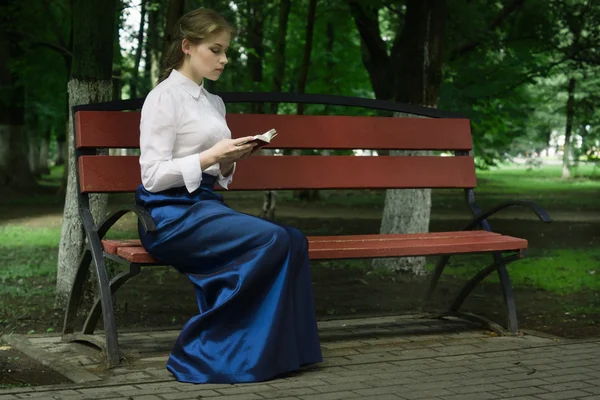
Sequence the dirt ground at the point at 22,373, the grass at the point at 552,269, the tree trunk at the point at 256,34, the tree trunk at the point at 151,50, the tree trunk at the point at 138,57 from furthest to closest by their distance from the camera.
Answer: the tree trunk at the point at 151,50
the tree trunk at the point at 138,57
the tree trunk at the point at 256,34
the grass at the point at 552,269
the dirt ground at the point at 22,373

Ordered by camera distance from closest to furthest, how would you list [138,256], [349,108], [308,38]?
1. [138,256]
2. [308,38]
3. [349,108]

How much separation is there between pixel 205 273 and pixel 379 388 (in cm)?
A: 103

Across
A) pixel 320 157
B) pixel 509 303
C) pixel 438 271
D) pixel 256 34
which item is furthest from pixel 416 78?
pixel 256 34

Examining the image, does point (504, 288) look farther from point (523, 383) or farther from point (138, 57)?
point (138, 57)

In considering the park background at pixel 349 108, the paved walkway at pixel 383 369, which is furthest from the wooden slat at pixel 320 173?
the park background at pixel 349 108

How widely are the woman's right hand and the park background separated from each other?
200 cm

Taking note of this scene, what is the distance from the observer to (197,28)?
17.4 ft

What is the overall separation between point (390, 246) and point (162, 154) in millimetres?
1354

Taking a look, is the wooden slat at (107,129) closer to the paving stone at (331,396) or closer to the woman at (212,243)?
the woman at (212,243)

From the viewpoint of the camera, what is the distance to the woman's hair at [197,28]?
5312 mm

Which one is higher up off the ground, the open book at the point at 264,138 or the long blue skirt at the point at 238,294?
the open book at the point at 264,138

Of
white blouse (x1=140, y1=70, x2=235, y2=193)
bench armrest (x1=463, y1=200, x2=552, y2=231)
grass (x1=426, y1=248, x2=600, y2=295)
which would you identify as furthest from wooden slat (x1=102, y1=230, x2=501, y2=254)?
grass (x1=426, y1=248, x2=600, y2=295)

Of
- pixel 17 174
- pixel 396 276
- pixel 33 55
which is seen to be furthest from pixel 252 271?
pixel 17 174

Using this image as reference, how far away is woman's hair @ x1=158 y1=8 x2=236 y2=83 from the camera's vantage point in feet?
17.4
